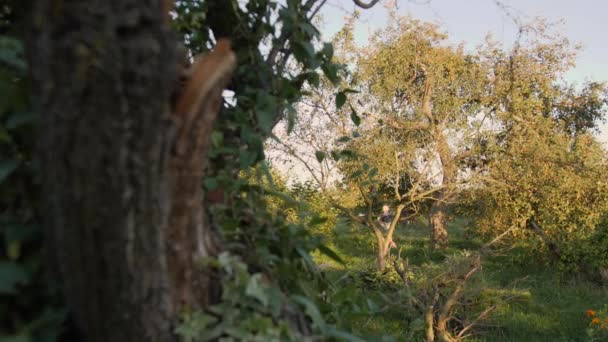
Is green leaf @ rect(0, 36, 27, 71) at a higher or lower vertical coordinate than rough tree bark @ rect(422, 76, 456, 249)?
lower

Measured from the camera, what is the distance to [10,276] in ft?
3.06

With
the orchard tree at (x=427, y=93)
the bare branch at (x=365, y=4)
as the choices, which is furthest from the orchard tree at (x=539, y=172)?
the bare branch at (x=365, y=4)

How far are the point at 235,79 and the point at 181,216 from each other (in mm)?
910

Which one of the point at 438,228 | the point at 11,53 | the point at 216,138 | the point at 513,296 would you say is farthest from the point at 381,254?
the point at 11,53

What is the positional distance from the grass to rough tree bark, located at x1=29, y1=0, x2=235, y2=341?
321 centimetres

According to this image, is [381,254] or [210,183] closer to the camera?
[210,183]

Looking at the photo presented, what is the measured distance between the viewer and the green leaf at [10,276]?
0.92m

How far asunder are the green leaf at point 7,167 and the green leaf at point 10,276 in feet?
0.46

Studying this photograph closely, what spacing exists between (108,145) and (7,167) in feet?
0.98

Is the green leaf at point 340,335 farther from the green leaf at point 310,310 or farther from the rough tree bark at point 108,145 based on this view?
the rough tree bark at point 108,145

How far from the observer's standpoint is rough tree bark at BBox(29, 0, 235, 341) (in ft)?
2.59

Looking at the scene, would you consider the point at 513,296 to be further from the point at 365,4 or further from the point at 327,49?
the point at 327,49

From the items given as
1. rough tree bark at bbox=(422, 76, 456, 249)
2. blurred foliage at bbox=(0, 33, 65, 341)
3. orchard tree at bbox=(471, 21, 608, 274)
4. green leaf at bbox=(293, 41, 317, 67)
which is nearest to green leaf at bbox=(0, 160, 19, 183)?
blurred foliage at bbox=(0, 33, 65, 341)

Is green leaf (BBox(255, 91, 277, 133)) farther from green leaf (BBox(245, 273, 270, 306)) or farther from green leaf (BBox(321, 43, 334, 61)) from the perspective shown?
green leaf (BBox(245, 273, 270, 306))
